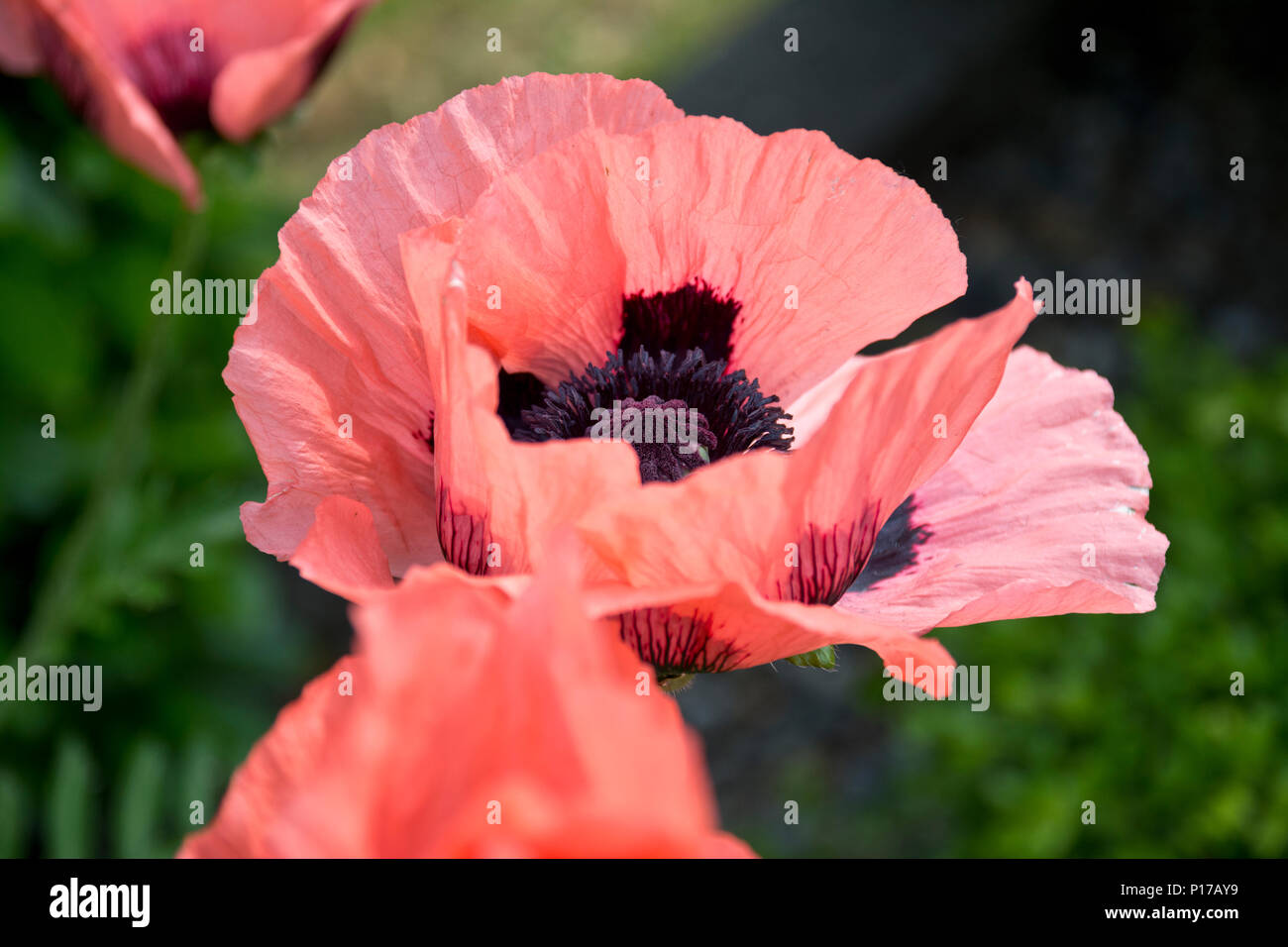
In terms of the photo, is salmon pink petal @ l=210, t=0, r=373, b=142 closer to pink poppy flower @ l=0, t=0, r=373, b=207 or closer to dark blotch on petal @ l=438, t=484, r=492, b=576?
pink poppy flower @ l=0, t=0, r=373, b=207

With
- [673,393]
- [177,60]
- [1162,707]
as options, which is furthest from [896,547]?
[1162,707]

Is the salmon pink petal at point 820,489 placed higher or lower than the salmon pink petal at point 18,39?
lower

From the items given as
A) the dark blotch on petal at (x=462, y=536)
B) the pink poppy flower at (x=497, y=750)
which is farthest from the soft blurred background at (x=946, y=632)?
the pink poppy flower at (x=497, y=750)

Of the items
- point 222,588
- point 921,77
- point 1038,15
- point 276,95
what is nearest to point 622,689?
point 276,95

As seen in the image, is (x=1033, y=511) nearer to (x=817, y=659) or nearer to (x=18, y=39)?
(x=817, y=659)

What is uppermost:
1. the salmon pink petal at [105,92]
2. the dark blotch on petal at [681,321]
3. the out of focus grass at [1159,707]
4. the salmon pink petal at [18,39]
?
the salmon pink petal at [18,39]

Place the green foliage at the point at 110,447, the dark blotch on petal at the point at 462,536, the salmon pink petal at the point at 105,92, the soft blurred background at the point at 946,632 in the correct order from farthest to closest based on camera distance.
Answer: the green foliage at the point at 110,447 < the soft blurred background at the point at 946,632 < the salmon pink petal at the point at 105,92 < the dark blotch on petal at the point at 462,536

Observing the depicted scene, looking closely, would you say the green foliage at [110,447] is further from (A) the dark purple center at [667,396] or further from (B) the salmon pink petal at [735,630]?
(B) the salmon pink petal at [735,630]
